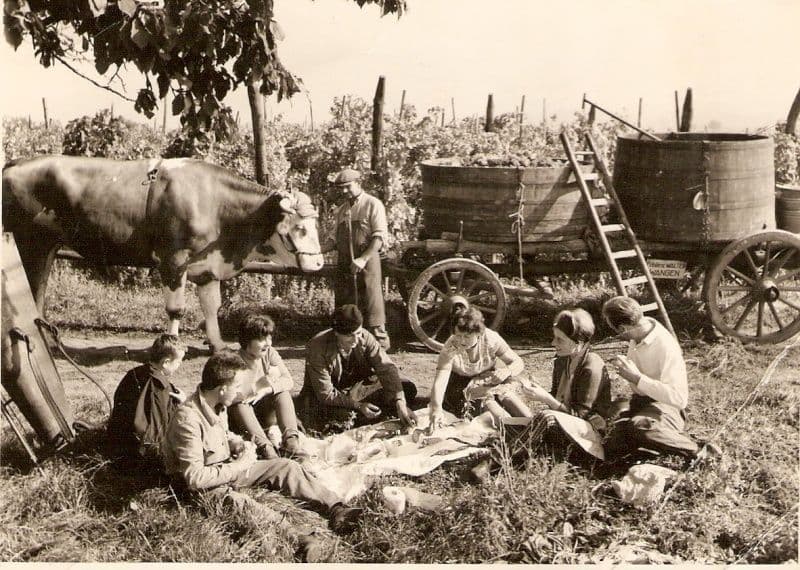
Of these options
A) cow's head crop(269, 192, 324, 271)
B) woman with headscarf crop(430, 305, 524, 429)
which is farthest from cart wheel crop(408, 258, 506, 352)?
woman with headscarf crop(430, 305, 524, 429)

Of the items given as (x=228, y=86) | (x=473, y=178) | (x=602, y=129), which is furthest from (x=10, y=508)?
(x=602, y=129)

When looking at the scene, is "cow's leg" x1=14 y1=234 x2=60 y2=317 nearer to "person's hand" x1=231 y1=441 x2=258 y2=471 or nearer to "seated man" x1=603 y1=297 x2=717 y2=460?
"person's hand" x1=231 y1=441 x2=258 y2=471

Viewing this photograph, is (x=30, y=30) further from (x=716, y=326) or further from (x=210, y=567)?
(x=716, y=326)

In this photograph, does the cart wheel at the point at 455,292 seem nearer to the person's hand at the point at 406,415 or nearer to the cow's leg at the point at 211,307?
the cow's leg at the point at 211,307

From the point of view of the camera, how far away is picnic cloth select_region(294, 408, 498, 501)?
579 cm

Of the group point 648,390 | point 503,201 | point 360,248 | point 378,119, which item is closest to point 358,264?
point 360,248

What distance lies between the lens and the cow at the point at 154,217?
27.7 feet

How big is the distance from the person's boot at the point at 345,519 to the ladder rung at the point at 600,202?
14.1ft

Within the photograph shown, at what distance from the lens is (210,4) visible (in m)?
5.52

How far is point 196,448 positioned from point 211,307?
12.4 feet

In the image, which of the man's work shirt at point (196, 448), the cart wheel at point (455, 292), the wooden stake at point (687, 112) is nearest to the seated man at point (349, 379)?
the man's work shirt at point (196, 448)

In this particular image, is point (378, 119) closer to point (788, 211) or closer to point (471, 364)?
point (788, 211)

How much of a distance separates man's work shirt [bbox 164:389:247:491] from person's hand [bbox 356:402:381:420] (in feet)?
5.12

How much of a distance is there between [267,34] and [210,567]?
3163 millimetres
